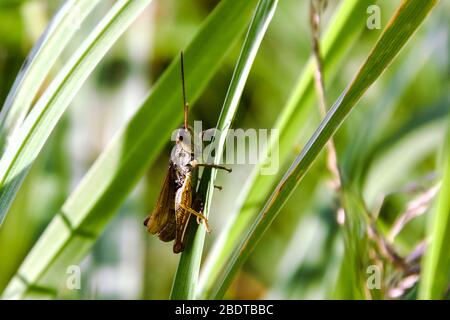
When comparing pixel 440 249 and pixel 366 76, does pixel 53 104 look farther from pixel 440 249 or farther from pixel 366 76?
pixel 440 249

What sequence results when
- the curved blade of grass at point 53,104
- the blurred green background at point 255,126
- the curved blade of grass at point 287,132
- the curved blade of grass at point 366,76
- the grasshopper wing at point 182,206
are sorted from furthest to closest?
1. the blurred green background at point 255,126
2. the curved blade of grass at point 287,132
3. the grasshopper wing at point 182,206
4. the curved blade of grass at point 53,104
5. the curved blade of grass at point 366,76

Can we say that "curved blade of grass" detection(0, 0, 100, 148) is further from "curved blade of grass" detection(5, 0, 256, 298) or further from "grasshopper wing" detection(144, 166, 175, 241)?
"grasshopper wing" detection(144, 166, 175, 241)

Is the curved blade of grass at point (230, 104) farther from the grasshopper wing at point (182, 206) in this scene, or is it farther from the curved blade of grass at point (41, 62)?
the curved blade of grass at point (41, 62)

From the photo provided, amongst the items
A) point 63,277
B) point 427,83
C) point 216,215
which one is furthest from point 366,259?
point 427,83

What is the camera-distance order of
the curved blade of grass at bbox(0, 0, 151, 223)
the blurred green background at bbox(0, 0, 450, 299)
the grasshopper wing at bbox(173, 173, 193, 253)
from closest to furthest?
the curved blade of grass at bbox(0, 0, 151, 223), the grasshopper wing at bbox(173, 173, 193, 253), the blurred green background at bbox(0, 0, 450, 299)

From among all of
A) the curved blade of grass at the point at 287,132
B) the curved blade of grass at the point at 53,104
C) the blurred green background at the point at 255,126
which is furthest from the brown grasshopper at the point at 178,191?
the blurred green background at the point at 255,126

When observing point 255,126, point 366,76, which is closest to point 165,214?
point 366,76

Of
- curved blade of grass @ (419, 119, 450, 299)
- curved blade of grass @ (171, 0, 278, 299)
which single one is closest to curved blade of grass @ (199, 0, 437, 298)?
curved blade of grass @ (171, 0, 278, 299)
